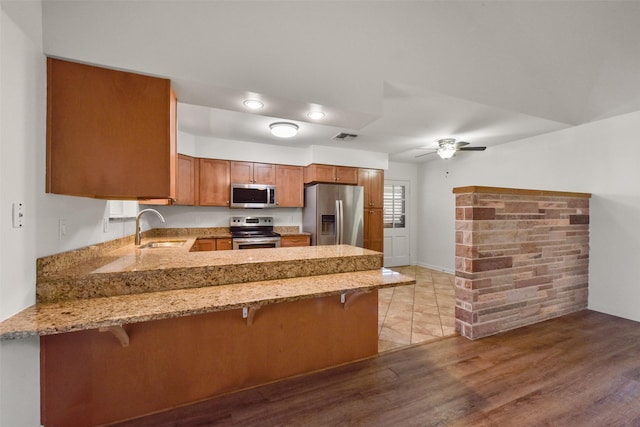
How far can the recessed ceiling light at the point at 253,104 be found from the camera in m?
2.03

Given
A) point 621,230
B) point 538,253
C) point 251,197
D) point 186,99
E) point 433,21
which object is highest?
point 433,21

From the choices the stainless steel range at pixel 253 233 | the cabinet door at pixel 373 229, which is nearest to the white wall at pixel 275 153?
the cabinet door at pixel 373 229

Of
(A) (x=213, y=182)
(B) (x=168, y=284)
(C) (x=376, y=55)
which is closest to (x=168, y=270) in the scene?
(B) (x=168, y=284)

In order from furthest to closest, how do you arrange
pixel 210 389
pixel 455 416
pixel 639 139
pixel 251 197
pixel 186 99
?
pixel 251 197
pixel 639 139
pixel 186 99
pixel 210 389
pixel 455 416

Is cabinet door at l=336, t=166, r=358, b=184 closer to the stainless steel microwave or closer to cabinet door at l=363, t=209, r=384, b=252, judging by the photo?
cabinet door at l=363, t=209, r=384, b=252

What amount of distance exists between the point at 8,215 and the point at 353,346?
7.61 feet

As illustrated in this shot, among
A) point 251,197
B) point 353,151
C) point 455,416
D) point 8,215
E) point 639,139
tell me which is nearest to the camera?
point 8,215

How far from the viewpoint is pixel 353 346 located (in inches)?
90.1

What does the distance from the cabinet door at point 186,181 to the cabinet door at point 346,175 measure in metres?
2.41

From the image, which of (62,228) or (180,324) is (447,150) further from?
(62,228)

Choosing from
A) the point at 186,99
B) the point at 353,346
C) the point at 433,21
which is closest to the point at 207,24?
the point at 186,99

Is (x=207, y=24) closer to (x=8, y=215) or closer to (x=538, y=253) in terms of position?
(x=8, y=215)

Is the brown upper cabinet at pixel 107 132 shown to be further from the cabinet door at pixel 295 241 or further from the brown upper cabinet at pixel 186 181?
the cabinet door at pixel 295 241

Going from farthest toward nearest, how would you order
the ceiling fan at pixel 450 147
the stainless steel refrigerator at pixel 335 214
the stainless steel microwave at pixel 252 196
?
the stainless steel refrigerator at pixel 335 214, the stainless steel microwave at pixel 252 196, the ceiling fan at pixel 450 147
